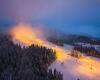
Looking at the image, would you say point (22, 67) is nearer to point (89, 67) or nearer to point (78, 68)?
point (78, 68)

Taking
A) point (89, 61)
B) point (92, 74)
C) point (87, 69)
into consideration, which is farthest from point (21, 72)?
point (89, 61)

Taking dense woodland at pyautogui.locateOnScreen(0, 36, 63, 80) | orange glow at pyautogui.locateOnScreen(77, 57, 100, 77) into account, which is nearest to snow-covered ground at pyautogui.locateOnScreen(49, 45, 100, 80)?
orange glow at pyautogui.locateOnScreen(77, 57, 100, 77)

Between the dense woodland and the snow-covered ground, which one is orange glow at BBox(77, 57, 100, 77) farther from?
the dense woodland

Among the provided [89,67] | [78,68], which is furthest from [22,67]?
[89,67]

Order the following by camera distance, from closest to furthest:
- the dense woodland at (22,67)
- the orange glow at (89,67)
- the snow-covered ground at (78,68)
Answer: the dense woodland at (22,67) < the snow-covered ground at (78,68) < the orange glow at (89,67)

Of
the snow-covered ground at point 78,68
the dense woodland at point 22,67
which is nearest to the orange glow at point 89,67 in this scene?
the snow-covered ground at point 78,68

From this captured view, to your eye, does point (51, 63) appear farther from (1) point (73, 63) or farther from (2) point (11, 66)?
(2) point (11, 66)

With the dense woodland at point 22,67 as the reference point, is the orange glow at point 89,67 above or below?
below

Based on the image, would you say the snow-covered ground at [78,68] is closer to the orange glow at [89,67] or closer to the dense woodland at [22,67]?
the orange glow at [89,67]
